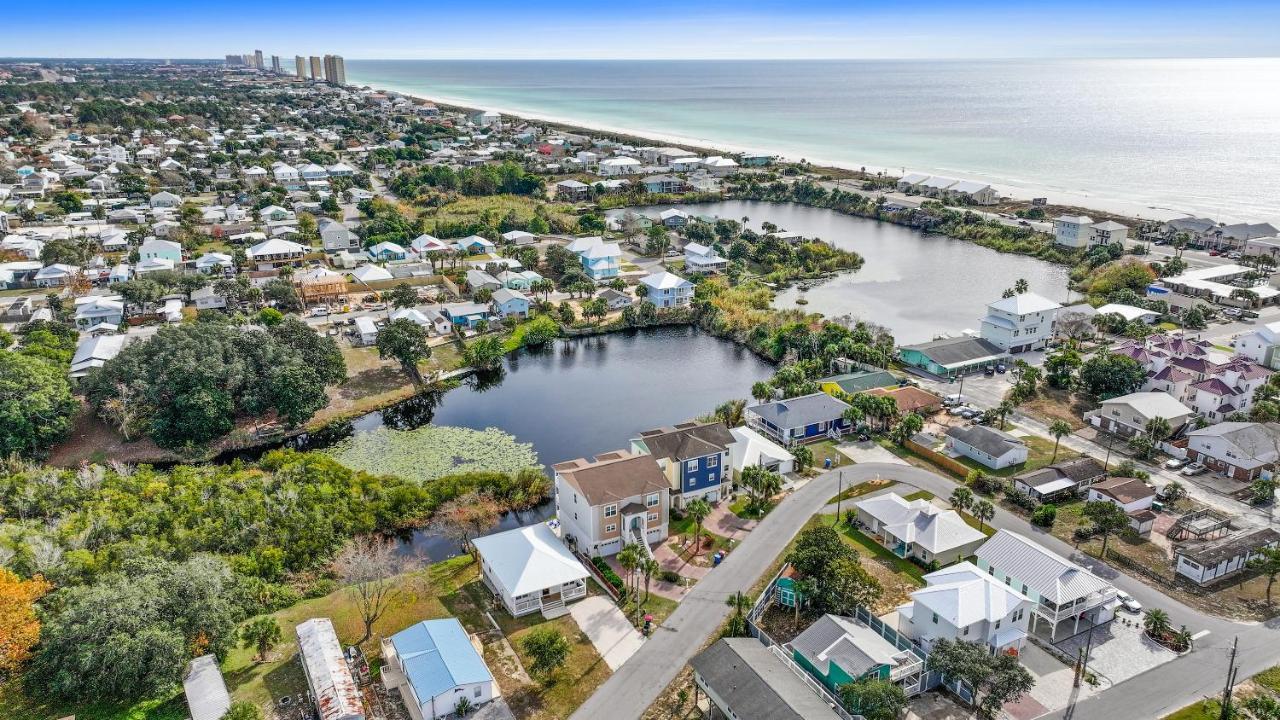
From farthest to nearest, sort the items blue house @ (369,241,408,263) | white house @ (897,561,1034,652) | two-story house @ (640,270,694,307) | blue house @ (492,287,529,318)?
blue house @ (369,241,408,263), two-story house @ (640,270,694,307), blue house @ (492,287,529,318), white house @ (897,561,1034,652)

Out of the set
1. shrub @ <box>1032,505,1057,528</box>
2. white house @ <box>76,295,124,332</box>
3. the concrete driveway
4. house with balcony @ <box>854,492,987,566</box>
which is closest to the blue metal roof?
the concrete driveway

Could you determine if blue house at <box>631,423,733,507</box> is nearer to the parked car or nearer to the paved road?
the paved road

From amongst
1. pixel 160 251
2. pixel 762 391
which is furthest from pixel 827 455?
pixel 160 251

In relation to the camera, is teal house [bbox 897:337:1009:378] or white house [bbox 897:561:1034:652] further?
teal house [bbox 897:337:1009:378]

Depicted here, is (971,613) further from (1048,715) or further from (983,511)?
(983,511)

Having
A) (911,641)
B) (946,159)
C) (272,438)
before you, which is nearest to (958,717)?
(911,641)

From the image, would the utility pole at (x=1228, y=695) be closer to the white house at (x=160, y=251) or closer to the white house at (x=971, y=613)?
the white house at (x=971, y=613)

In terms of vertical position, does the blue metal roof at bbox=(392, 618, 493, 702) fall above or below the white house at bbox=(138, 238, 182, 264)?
below

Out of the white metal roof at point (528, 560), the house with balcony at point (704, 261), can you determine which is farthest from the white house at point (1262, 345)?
the white metal roof at point (528, 560)
